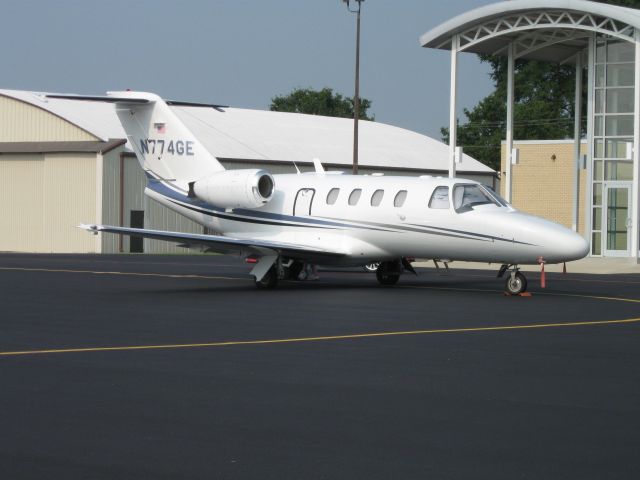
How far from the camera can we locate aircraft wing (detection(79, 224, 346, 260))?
24859 mm

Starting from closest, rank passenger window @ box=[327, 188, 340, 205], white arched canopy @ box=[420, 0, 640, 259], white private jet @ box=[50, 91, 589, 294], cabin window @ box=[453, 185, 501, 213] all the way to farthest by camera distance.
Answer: white private jet @ box=[50, 91, 589, 294], cabin window @ box=[453, 185, 501, 213], passenger window @ box=[327, 188, 340, 205], white arched canopy @ box=[420, 0, 640, 259]

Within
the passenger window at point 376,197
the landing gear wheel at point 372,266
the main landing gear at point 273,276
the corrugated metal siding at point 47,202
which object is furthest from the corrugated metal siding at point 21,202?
the passenger window at point 376,197

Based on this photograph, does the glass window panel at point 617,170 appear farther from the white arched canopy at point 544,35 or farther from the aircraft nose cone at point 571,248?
the aircraft nose cone at point 571,248

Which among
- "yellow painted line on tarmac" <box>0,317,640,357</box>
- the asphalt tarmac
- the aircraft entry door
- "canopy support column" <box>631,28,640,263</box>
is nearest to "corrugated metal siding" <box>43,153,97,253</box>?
"canopy support column" <box>631,28,640,263</box>

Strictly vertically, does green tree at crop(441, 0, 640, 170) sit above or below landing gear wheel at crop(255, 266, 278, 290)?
above

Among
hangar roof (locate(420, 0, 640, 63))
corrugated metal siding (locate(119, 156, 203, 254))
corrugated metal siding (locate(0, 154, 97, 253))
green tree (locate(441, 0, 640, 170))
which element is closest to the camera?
hangar roof (locate(420, 0, 640, 63))

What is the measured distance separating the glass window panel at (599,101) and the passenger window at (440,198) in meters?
18.5

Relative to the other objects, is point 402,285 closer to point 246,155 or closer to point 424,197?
point 424,197

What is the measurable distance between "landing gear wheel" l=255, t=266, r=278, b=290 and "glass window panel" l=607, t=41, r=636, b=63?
798 inches

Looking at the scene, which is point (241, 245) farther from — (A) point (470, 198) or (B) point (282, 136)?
(B) point (282, 136)

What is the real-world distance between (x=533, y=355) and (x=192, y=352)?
3995 mm

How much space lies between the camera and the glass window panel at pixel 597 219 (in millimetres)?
42269

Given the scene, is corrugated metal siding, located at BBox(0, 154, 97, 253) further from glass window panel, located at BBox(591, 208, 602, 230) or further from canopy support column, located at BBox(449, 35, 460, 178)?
glass window panel, located at BBox(591, 208, 602, 230)

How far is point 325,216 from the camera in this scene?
2691 cm
